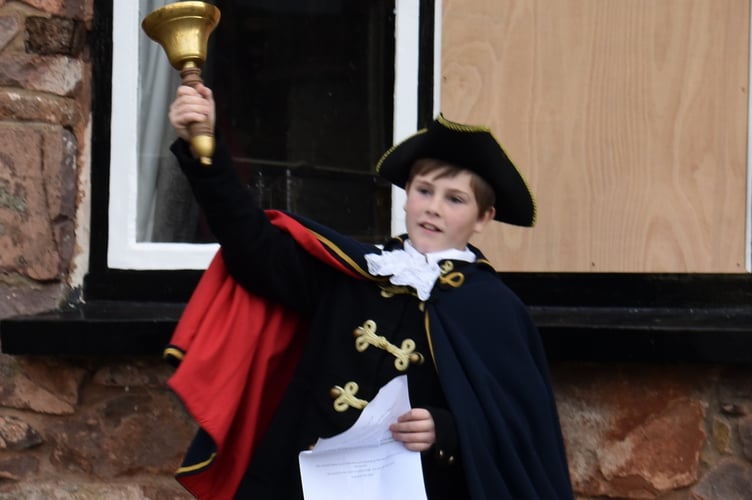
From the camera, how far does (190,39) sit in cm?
188

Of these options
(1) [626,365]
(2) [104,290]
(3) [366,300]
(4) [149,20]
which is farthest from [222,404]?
(1) [626,365]

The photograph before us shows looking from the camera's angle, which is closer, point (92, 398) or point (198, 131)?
point (198, 131)

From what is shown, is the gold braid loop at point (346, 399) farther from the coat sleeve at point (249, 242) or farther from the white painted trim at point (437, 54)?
the white painted trim at point (437, 54)

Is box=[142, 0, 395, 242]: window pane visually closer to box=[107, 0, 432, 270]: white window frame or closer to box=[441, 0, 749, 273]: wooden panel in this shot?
box=[107, 0, 432, 270]: white window frame

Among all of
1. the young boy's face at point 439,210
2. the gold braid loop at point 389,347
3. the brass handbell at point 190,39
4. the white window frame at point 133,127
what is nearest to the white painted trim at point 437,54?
the white window frame at point 133,127

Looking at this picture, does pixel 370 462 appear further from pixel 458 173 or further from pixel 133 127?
pixel 133 127

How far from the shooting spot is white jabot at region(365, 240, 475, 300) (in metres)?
2.13

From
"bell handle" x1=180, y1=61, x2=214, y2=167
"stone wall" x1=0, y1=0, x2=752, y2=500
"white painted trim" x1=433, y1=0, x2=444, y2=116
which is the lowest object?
"stone wall" x1=0, y1=0, x2=752, y2=500

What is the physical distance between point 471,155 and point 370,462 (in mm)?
667

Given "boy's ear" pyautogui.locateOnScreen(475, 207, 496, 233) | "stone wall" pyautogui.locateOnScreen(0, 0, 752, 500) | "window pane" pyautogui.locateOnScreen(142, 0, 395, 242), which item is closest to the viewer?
"boy's ear" pyautogui.locateOnScreen(475, 207, 496, 233)

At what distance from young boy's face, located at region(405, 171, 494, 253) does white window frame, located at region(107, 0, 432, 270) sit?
90 centimetres

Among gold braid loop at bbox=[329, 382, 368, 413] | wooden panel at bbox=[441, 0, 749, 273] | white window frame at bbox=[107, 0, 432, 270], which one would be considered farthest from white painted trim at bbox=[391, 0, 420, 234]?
gold braid loop at bbox=[329, 382, 368, 413]

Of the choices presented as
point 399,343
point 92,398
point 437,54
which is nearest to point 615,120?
point 437,54

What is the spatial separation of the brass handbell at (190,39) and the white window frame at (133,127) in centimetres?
117
